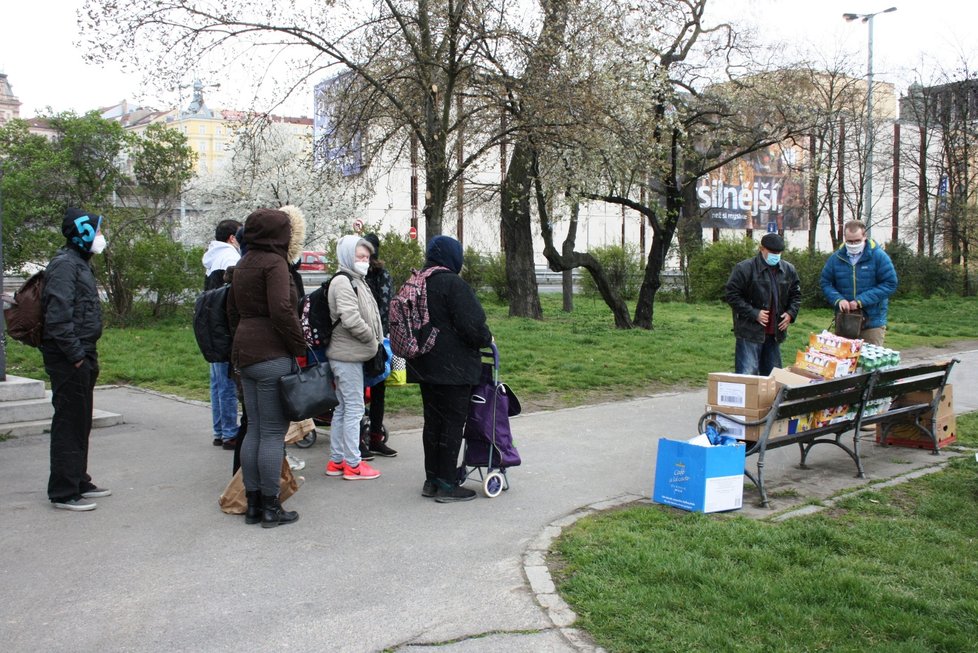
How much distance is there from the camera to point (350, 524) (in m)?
5.39

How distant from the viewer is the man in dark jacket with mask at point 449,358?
5656 millimetres

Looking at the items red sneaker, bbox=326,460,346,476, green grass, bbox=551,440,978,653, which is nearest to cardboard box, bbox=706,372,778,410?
green grass, bbox=551,440,978,653

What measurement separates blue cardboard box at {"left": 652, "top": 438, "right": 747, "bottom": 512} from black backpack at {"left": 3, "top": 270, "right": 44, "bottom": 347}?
408cm

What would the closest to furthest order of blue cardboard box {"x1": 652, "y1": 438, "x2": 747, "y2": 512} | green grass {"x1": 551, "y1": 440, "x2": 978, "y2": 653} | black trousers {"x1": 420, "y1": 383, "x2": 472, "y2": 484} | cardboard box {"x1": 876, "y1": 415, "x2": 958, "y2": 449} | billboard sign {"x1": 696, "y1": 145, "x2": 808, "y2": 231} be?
green grass {"x1": 551, "y1": 440, "x2": 978, "y2": 653}, blue cardboard box {"x1": 652, "y1": 438, "x2": 747, "y2": 512}, black trousers {"x1": 420, "y1": 383, "x2": 472, "y2": 484}, cardboard box {"x1": 876, "y1": 415, "x2": 958, "y2": 449}, billboard sign {"x1": 696, "y1": 145, "x2": 808, "y2": 231}

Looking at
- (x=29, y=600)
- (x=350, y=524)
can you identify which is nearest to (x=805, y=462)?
(x=350, y=524)

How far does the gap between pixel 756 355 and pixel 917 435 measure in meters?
1.55

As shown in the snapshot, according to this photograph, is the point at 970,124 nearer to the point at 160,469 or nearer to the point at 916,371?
the point at 916,371

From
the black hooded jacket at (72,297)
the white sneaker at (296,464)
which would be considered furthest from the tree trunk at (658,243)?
the black hooded jacket at (72,297)

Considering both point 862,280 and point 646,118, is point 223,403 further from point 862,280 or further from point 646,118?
point 646,118

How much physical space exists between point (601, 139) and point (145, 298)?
9557mm

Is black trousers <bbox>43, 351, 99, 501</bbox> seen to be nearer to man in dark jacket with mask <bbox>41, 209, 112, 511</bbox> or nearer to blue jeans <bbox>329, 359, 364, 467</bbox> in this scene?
man in dark jacket with mask <bbox>41, 209, 112, 511</bbox>

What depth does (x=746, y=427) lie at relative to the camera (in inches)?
238

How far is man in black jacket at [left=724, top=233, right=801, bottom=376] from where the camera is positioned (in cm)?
819

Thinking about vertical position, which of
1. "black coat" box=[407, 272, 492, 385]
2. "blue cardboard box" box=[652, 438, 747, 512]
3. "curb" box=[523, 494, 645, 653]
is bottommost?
"curb" box=[523, 494, 645, 653]
